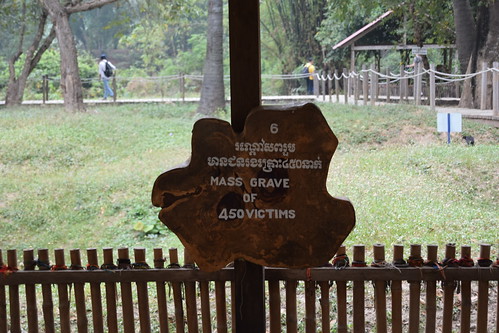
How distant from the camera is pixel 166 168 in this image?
10445 millimetres

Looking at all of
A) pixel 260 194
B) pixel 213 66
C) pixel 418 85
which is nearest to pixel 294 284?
pixel 260 194

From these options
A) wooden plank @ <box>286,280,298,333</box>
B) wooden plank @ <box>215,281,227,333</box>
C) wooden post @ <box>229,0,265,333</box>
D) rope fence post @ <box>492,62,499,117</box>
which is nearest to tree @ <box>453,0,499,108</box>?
rope fence post @ <box>492,62,499,117</box>

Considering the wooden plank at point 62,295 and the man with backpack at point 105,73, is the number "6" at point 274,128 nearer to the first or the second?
the wooden plank at point 62,295

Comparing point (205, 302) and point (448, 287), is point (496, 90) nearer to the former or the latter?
point (448, 287)

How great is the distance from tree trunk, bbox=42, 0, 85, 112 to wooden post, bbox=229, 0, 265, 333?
13.3 m

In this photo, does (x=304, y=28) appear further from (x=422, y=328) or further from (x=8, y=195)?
(x=422, y=328)

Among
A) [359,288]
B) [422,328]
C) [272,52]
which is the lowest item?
[422,328]

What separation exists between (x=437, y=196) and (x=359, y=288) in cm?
528

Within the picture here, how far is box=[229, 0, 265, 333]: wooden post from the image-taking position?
2975 millimetres

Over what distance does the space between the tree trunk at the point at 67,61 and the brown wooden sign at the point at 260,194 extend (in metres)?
13.4

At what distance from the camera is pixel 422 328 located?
Result: 4.65 m

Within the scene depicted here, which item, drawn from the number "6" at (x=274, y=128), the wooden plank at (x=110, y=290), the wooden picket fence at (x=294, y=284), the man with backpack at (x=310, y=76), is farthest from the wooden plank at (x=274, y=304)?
the man with backpack at (x=310, y=76)

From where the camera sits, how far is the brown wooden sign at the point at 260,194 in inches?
115

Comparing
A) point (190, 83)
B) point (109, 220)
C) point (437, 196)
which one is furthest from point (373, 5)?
point (190, 83)
